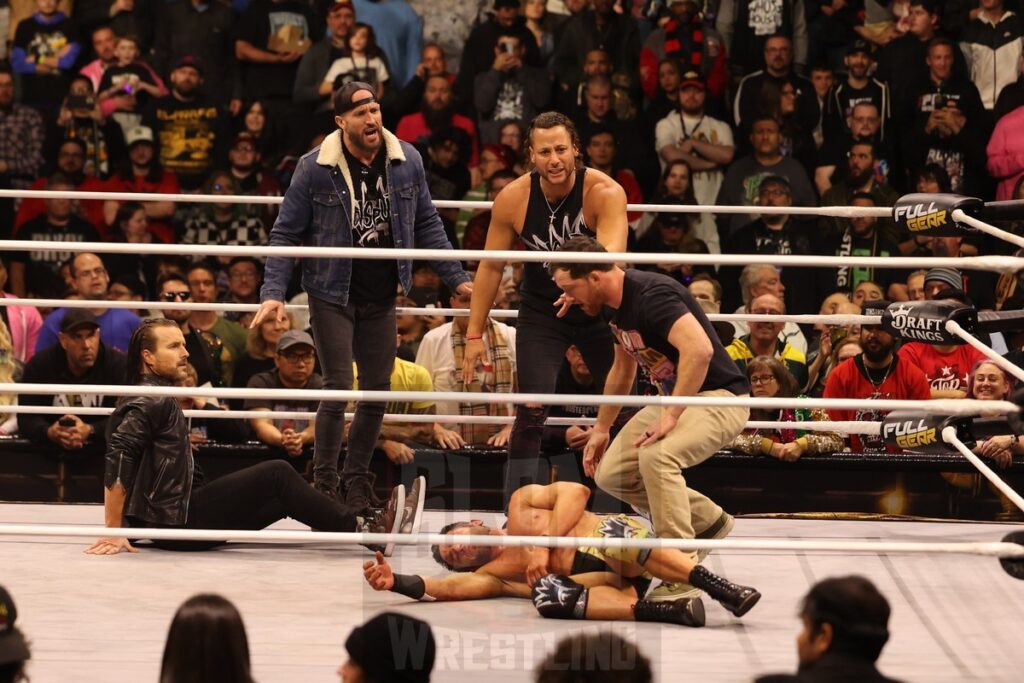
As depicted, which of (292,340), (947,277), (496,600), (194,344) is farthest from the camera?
(194,344)

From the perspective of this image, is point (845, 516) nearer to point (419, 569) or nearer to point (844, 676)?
point (419, 569)

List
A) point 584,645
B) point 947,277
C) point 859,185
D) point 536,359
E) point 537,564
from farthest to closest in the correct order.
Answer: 1. point 859,185
2. point 947,277
3. point 536,359
4. point 537,564
5. point 584,645

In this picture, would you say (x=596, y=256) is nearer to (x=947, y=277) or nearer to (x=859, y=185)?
(x=947, y=277)

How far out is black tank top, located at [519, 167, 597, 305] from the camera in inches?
176

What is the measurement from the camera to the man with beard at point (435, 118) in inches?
309

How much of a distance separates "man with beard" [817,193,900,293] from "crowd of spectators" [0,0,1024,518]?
0.5 inches

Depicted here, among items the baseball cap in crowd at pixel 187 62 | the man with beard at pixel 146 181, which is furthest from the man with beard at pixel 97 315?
the baseball cap in crowd at pixel 187 62

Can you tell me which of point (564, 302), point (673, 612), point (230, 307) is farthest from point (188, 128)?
point (673, 612)

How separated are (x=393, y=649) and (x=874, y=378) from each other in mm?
3624

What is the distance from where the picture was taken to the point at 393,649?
8.98 feet

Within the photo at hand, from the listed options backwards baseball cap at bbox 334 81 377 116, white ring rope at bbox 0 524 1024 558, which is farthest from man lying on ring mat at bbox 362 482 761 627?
backwards baseball cap at bbox 334 81 377 116

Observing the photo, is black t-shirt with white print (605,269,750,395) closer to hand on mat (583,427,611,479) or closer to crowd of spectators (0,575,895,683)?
hand on mat (583,427,611,479)

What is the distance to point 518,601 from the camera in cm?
420

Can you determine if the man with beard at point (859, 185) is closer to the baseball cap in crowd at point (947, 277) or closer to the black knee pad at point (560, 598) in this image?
the baseball cap in crowd at point (947, 277)
